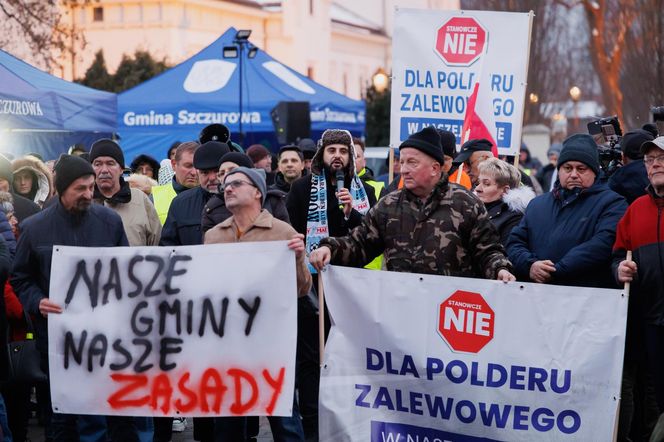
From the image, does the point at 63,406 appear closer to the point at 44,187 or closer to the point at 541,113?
the point at 44,187

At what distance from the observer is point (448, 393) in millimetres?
6660

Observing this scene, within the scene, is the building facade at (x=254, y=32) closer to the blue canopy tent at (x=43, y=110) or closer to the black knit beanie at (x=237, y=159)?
the blue canopy tent at (x=43, y=110)

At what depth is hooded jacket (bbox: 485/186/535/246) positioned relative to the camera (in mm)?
8180

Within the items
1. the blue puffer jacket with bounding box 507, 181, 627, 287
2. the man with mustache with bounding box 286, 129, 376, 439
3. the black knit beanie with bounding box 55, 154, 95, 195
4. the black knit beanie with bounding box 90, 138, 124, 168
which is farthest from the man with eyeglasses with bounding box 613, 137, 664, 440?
the black knit beanie with bounding box 90, 138, 124, 168

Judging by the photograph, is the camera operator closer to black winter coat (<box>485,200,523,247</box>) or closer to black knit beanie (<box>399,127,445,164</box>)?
black winter coat (<box>485,200,523,247</box>)

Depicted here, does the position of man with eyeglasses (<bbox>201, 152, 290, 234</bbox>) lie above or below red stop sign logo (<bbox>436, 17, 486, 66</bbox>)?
below

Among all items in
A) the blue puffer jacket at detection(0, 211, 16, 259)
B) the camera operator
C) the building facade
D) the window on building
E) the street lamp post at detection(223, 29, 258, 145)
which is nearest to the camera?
the blue puffer jacket at detection(0, 211, 16, 259)

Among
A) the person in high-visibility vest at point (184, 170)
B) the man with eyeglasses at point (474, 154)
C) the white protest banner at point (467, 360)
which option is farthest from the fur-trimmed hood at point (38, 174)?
the white protest banner at point (467, 360)

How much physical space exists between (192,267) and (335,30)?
70687mm

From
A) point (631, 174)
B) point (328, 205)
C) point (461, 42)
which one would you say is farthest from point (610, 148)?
point (328, 205)

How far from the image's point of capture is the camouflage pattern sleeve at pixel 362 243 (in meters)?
7.05

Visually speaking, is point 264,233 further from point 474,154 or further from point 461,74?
point 461,74

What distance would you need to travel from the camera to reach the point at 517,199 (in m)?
8.19

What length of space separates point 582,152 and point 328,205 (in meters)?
1.95
